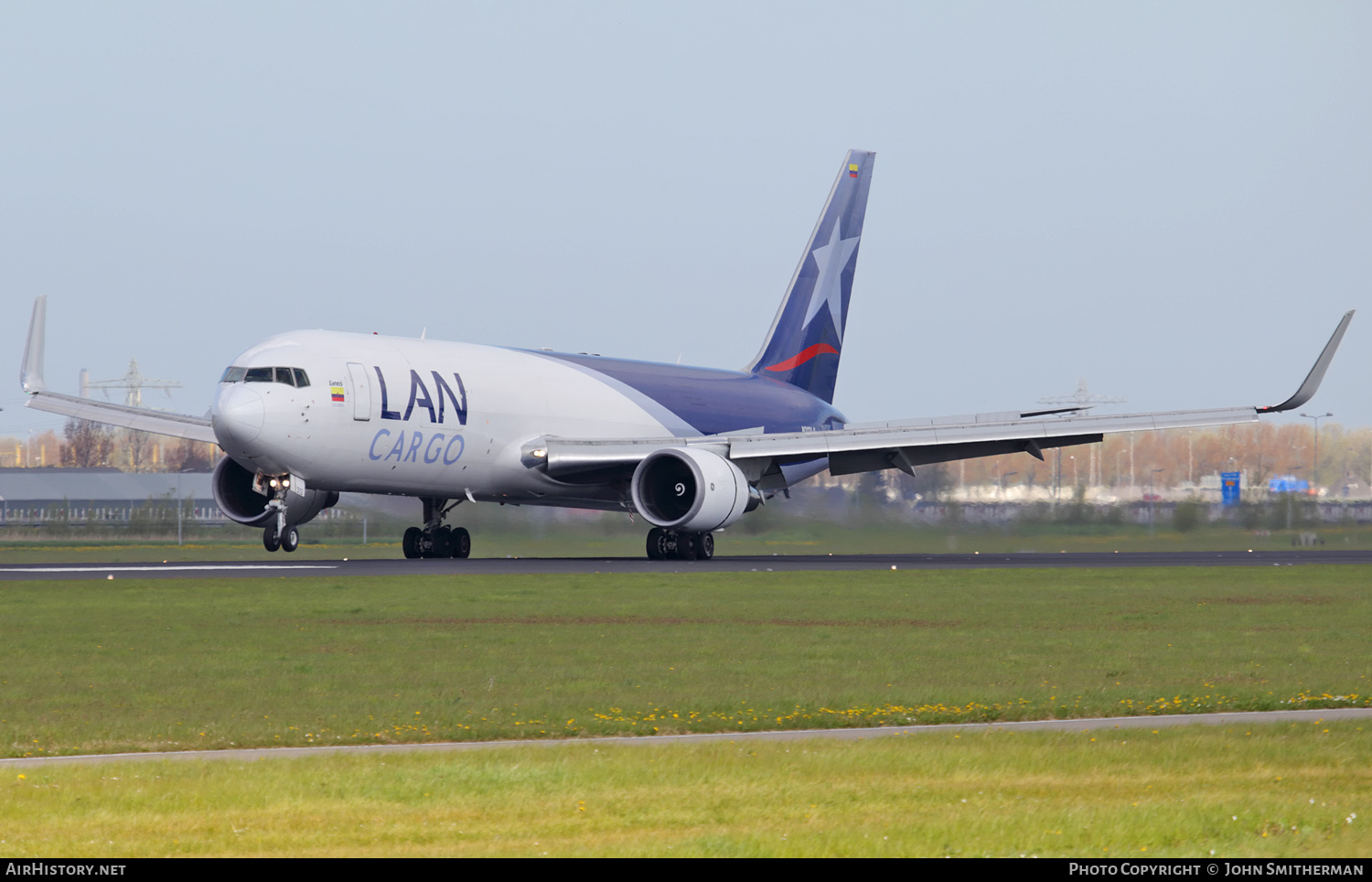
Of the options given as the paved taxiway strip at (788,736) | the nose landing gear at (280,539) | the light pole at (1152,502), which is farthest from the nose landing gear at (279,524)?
the light pole at (1152,502)

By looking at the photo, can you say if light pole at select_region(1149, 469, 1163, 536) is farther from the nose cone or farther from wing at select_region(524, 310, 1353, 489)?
the nose cone

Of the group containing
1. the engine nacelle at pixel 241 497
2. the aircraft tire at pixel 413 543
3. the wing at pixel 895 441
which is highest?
the wing at pixel 895 441

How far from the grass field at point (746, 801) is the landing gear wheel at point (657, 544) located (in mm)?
25626

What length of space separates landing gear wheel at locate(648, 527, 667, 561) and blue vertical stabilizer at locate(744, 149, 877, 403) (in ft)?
36.2

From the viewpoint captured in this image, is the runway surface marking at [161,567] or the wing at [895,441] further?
the wing at [895,441]

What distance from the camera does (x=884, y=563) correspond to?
123ft

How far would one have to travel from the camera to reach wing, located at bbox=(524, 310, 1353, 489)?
37.3 m

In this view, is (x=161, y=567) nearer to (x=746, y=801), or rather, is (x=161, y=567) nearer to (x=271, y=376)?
(x=271, y=376)

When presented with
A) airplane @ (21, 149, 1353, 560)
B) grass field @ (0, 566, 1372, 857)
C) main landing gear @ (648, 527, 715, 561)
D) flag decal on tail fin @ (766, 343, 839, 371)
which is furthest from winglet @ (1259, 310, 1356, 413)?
flag decal on tail fin @ (766, 343, 839, 371)

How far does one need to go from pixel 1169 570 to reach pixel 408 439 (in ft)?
49.3

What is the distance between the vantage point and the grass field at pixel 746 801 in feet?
27.4

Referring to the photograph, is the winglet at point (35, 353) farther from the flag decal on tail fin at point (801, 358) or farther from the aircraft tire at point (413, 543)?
the flag decal on tail fin at point (801, 358)

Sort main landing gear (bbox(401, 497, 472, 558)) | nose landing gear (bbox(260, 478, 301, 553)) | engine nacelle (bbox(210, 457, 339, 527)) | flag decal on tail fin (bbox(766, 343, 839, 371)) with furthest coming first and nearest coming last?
flag decal on tail fin (bbox(766, 343, 839, 371))
main landing gear (bbox(401, 497, 472, 558))
engine nacelle (bbox(210, 457, 339, 527))
nose landing gear (bbox(260, 478, 301, 553))

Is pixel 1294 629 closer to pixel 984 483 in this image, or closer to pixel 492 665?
pixel 492 665
